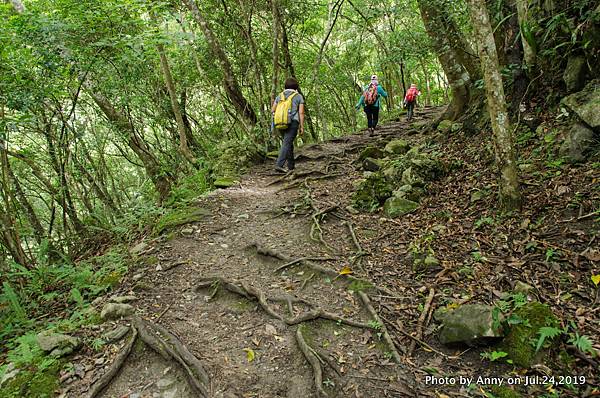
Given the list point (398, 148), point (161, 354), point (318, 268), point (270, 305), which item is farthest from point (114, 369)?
point (398, 148)

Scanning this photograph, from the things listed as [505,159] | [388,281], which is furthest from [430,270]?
[505,159]

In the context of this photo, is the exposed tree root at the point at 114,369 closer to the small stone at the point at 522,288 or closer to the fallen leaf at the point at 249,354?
the fallen leaf at the point at 249,354

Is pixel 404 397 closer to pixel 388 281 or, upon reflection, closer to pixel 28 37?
pixel 388 281

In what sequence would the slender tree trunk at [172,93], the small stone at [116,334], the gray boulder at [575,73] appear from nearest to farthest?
the small stone at [116,334]
the gray boulder at [575,73]
the slender tree trunk at [172,93]

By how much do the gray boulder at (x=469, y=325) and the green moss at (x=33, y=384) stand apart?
12.8ft

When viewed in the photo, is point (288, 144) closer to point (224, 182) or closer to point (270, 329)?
point (224, 182)

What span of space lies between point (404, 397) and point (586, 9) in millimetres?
6529

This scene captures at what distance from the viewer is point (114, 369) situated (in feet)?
11.7

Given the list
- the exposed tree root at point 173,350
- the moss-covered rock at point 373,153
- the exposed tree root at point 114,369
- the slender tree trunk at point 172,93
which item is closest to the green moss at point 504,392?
the exposed tree root at point 173,350

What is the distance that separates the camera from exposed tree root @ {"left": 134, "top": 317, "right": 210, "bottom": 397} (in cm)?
342

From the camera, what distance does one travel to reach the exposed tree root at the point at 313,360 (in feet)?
11.0

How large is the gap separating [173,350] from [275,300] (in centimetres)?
142

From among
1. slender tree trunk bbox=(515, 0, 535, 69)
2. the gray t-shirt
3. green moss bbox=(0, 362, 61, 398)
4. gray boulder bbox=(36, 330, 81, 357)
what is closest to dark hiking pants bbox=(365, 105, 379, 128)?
the gray t-shirt

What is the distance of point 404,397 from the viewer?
327 centimetres
